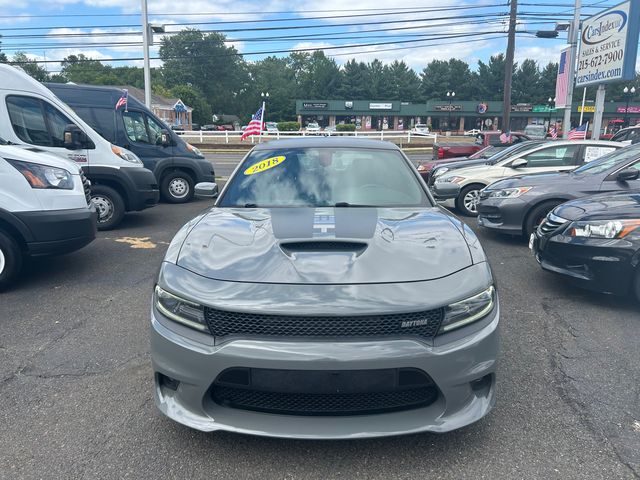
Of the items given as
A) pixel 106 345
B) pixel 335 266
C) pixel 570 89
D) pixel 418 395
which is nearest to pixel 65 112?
pixel 106 345

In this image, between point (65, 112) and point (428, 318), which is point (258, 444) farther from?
point (65, 112)

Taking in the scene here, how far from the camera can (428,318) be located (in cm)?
227

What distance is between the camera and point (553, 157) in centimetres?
955

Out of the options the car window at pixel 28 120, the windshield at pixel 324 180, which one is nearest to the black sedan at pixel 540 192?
the windshield at pixel 324 180

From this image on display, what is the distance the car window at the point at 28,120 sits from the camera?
284 inches

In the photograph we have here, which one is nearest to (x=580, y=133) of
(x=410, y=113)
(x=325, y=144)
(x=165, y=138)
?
(x=165, y=138)

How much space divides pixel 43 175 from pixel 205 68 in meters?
103

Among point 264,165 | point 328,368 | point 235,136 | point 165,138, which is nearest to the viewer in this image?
point 328,368

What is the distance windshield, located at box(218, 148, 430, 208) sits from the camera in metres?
3.56

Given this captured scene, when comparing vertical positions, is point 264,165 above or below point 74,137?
below

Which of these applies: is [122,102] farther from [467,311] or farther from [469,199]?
[467,311]

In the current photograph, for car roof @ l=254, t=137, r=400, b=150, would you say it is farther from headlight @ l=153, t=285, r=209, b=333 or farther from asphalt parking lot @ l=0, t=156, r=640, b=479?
headlight @ l=153, t=285, r=209, b=333

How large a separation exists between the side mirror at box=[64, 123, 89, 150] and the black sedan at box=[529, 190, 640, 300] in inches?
273

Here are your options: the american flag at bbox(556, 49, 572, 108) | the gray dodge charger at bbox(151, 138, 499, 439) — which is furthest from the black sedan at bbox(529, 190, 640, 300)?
the american flag at bbox(556, 49, 572, 108)
